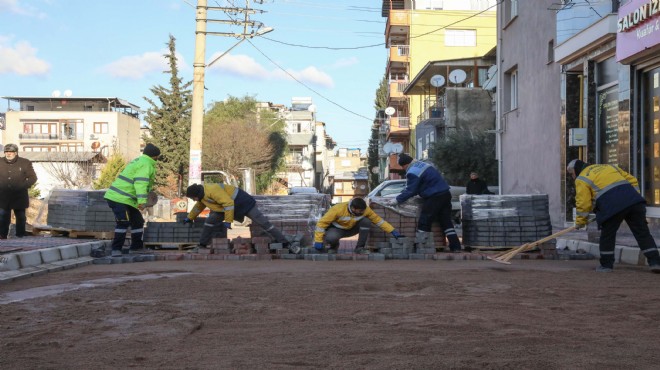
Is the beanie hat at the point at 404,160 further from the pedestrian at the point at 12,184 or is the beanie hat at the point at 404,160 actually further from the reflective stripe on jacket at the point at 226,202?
the pedestrian at the point at 12,184

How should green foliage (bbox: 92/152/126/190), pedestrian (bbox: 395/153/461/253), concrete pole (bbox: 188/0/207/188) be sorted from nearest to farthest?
pedestrian (bbox: 395/153/461/253) < concrete pole (bbox: 188/0/207/188) < green foliage (bbox: 92/152/126/190)

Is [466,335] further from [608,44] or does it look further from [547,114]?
[547,114]

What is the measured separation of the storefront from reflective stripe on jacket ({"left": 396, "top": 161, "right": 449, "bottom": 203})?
5009 mm

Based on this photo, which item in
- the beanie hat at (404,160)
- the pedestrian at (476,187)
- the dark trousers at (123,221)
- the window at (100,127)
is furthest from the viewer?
the window at (100,127)

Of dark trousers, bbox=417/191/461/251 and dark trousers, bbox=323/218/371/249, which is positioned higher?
dark trousers, bbox=417/191/461/251

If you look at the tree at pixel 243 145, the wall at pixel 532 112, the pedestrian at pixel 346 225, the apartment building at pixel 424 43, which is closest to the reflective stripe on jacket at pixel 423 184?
the pedestrian at pixel 346 225

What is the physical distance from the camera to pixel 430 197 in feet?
42.1

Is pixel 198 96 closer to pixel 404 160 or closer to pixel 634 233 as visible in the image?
pixel 404 160

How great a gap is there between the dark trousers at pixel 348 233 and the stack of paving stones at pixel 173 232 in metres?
2.39

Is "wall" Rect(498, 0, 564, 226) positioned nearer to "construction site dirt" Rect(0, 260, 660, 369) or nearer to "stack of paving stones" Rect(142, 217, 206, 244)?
"stack of paving stones" Rect(142, 217, 206, 244)

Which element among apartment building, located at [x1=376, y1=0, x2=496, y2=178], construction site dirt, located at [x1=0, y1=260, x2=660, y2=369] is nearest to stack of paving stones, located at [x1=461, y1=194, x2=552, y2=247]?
construction site dirt, located at [x1=0, y1=260, x2=660, y2=369]

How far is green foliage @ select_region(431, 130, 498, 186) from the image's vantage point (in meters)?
30.9

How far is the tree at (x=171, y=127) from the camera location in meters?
57.3

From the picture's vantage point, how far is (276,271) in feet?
33.4
